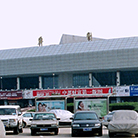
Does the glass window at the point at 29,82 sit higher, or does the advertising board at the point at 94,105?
the glass window at the point at 29,82

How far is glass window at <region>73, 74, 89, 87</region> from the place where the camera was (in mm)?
92244

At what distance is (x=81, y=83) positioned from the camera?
92.5 m

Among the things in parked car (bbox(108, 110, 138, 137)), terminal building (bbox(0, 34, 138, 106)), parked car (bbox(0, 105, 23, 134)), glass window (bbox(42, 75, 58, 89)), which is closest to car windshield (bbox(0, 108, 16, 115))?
parked car (bbox(0, 105, 23, 134))

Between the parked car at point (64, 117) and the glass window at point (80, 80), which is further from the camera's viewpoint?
the glass window at point (80, 80)

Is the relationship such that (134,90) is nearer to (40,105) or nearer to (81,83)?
(81,83)

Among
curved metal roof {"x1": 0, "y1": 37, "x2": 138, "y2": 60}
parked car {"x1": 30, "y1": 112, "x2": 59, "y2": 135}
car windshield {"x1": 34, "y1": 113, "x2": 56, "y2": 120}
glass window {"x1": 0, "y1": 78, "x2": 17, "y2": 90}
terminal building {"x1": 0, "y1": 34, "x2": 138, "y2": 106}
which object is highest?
curved metal roof {"x1": 0, "y1": 37, "x2": 138, "y2": 60}

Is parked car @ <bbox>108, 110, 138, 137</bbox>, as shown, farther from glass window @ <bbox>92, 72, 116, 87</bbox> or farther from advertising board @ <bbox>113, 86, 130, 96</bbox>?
glass window @ <bbox>92, 72, 116, 87</bbox>

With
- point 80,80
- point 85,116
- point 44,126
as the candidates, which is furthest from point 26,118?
point 80,80

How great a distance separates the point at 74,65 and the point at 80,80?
5357mm

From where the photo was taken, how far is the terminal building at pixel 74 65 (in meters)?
85.0

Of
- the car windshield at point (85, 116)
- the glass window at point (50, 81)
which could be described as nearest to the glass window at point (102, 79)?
the glass window at point (50, 81)

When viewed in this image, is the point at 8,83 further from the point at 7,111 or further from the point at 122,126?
the point at 122,126

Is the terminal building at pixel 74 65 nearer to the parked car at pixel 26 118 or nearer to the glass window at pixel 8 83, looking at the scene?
the glass window at pixel 8 83

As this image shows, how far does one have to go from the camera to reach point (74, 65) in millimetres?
88812
